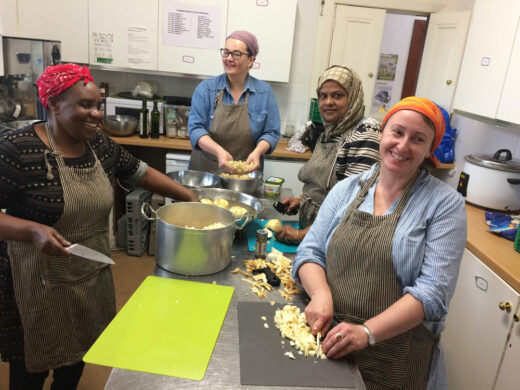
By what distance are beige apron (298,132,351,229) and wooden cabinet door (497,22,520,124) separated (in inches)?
50.4

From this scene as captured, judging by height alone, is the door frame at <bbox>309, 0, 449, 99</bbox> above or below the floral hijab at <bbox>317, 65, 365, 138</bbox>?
above

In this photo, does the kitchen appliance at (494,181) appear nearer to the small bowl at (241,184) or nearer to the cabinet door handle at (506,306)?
the cabinet door handle at (506,306)

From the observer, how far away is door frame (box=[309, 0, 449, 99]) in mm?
3930

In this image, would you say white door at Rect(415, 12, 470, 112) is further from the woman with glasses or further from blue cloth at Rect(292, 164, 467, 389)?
blue cloth at Rect(292, 164, 467, 389)

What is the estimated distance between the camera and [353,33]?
3.97 m

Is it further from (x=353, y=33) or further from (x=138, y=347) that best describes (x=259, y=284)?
(x=353, y=33)

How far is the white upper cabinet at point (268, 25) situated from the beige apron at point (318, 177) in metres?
2.06

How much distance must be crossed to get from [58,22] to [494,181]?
12.4 ft

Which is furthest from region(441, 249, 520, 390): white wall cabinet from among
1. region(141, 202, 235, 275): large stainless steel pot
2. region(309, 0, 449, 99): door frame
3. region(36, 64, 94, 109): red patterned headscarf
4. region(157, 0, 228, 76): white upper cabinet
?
region(157, 0, 228, 76): white upper cabinet

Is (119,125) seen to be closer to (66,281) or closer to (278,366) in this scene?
(66,281)

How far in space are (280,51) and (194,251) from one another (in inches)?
110

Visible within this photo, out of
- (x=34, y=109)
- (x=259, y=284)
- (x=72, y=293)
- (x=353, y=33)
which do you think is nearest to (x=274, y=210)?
(x=259, y=284)

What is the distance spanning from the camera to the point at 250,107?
8.81 ft

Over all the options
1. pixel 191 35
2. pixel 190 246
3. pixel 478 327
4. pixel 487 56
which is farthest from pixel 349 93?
pixel 191 35
